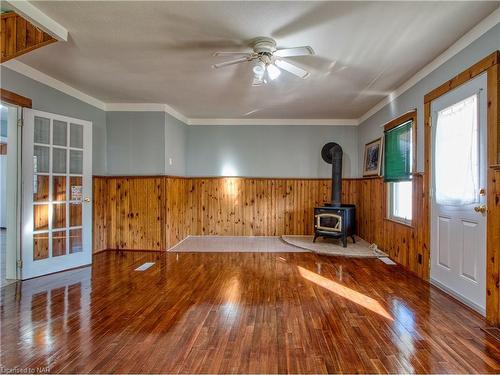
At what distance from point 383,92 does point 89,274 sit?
16.2 feet

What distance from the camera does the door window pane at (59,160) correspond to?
3741 mm

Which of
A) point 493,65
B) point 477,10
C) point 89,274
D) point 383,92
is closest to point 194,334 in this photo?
point 89,274

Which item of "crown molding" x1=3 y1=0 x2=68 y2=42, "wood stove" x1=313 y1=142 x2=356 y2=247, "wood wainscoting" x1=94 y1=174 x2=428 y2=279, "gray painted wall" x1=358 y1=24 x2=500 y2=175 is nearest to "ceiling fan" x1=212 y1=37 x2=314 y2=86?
"crown molding" x1=3 y1=0 x2=68 y2=42

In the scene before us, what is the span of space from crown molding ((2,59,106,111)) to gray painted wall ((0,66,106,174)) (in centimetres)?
4

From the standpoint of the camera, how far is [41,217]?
3.61m

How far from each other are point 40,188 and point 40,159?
0.37 meters

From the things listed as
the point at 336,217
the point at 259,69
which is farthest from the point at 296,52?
the point at 336,217

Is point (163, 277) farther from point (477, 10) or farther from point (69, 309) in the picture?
point (477, 10)

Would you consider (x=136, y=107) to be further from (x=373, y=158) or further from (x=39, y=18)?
(x=373, y=158)

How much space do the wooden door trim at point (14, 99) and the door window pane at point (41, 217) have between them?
125 centimetres

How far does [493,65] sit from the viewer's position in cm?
236

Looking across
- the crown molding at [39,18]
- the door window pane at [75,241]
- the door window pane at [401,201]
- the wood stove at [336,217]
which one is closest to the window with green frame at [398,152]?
the door window pane at [401,201]

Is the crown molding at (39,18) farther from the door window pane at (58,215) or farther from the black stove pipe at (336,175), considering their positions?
the black stove pipe at (336,175)

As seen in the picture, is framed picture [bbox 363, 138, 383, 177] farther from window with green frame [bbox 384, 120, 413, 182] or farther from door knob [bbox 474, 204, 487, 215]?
door knob [bbox 474, 204, 487, 215]
